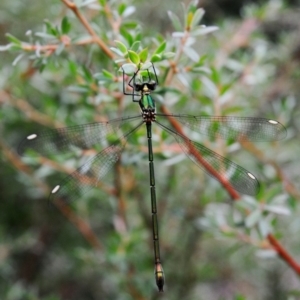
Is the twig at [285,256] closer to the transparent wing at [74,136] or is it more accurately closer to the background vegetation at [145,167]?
the background vegetation at [145,167]

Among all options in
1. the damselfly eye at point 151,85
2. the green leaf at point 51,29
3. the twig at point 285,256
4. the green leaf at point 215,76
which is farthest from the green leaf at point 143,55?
the twig at point 285,256

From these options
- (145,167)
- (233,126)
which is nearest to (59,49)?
(233,126)

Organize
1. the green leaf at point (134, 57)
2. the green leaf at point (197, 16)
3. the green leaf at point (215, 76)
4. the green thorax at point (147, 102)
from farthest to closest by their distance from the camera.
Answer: the green leaf at point (215, 76) < the green thorax at point (147, 102) < the green leaf at point (197, 16) < the green leaf at point (134, 57)

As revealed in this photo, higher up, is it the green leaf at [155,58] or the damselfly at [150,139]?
the green leaf at [155,58]

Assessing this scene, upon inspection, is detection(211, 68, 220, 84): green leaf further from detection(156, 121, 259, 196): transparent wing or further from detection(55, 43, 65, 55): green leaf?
detection(55, 43, 65, 55): green leaf

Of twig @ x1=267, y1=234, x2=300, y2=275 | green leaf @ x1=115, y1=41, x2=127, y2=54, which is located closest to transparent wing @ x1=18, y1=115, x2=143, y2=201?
green leaf @ x1=115, y1=41, x2=127, y2=54

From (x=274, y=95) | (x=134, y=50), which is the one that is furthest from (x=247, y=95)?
(x=134, y=50)
